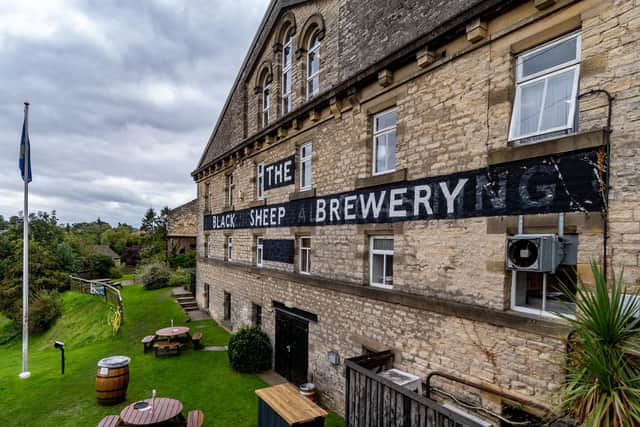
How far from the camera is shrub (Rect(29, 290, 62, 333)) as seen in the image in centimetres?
2458

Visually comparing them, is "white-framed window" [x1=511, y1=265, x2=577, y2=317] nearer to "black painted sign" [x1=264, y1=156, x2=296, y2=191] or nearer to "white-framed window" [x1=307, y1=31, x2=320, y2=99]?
"black painted sign" [x1=264, y1=156, x2=296, y2=191]

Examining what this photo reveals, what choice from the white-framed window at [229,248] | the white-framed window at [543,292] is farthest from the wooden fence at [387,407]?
the white-framed window at [229,248]

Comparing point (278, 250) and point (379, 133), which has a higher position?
point (379, 133)

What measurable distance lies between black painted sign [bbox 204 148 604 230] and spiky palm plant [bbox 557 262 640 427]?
1.63 m

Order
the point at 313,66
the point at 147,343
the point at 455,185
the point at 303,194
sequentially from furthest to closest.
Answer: the point at 147,343 → the point at 313,66 → the point at 303,194 → the point at 455,185

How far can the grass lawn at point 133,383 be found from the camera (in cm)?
930

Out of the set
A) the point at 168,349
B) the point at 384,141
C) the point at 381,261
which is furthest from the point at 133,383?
the point at 384,141

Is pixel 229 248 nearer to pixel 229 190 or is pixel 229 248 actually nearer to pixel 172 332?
pixel 229 190

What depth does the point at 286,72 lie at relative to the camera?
13.2 metres

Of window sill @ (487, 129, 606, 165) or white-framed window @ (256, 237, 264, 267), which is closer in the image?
window sill @ (487, 129, 606, 165)

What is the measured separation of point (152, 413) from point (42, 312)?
77.1ft

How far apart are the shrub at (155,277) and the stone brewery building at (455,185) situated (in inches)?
800

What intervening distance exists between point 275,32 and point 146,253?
35.6 meters

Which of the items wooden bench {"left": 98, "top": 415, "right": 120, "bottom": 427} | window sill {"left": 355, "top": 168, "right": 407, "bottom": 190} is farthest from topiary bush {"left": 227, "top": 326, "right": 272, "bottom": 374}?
window sill {"left": 355, "top": 168, "right": 407, "bottom": 190}
